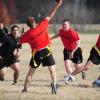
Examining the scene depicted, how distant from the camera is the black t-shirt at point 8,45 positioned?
14422 millimetres

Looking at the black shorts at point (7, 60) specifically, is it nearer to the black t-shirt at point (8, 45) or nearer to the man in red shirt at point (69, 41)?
the black t-shirt at point (8, 45)

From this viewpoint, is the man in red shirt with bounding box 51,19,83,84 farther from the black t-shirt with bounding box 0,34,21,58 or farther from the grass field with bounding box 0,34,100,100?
the black t-shirt with bounding box 0,34,21,58

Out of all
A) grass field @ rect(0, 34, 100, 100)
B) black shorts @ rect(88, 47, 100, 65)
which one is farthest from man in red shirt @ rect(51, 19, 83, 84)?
black shorts @ rect(88, 47, 100, 65)

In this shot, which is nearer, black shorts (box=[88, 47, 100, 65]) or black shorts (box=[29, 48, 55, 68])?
black shorts (box=[29, 48, 55, 68])

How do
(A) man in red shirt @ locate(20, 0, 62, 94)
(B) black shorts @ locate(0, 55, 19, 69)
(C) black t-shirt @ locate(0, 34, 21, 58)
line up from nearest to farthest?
1. (A) man in red shirt @ locate(20, 0, 62, 94)
2. (C) black t-shirt @ locate(0, 34, 21, 58)
3. (B) black shorts @ locate(0, 55, 19, 69)

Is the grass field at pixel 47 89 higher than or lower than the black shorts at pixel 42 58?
lower

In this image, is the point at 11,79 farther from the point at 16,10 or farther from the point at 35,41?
the point at 16,10

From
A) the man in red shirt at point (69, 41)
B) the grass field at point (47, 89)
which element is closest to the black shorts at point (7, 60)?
the grass field at point (47, 89)

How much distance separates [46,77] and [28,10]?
64496 mm

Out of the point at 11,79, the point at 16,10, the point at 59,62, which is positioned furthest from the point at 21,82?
the point at 16,10

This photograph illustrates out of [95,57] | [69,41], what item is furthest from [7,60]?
[95,57]

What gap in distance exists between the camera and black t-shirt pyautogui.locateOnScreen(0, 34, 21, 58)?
14422 millimetres

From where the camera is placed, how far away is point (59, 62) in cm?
2150

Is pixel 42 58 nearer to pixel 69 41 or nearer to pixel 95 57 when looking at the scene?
pixel 95 57
